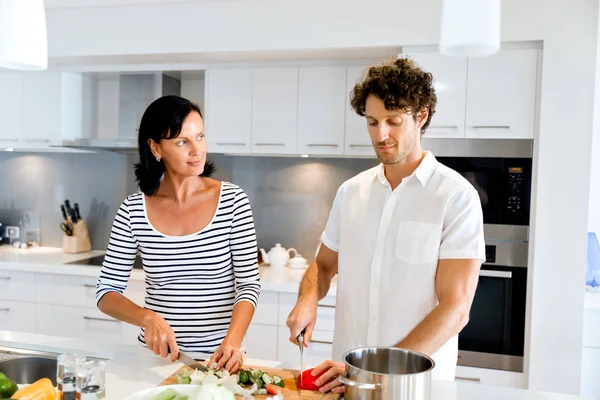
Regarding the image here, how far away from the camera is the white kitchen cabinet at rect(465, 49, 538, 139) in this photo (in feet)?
8.85

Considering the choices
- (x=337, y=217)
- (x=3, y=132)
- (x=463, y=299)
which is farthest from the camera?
(x=3, y=132)

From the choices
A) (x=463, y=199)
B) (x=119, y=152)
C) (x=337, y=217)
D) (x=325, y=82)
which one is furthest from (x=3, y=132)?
(x=463, y=199)

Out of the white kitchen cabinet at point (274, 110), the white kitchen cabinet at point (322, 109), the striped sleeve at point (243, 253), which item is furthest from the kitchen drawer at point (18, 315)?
the striped sleeve at point (243, 253)

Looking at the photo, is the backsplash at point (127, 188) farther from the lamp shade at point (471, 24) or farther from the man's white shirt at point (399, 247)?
the lamp shade at point (471, 24)

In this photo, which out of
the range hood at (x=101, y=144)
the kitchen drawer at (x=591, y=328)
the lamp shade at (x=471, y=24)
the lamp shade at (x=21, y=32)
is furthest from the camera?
the range hood at (x=101, y=144)

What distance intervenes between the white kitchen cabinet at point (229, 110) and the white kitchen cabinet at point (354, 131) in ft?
1.89

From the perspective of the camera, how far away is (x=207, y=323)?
5.55ft

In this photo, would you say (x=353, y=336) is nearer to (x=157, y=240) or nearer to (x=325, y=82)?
(x=157, y=240)

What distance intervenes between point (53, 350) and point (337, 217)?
3.03 ft


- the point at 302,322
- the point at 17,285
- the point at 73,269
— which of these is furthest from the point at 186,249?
Answer: the point at 17,285

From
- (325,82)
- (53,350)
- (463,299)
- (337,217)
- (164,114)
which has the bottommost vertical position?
(53,350)

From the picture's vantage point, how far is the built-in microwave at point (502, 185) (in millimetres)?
2750

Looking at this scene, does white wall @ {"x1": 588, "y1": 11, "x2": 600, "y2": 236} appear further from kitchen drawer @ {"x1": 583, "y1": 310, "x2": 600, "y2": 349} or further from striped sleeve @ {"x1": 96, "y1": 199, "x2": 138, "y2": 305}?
striped sleeve @ {"x1": 96, "y1": 199, "x2": 138, "y2": 305}

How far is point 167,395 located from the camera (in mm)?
1133
